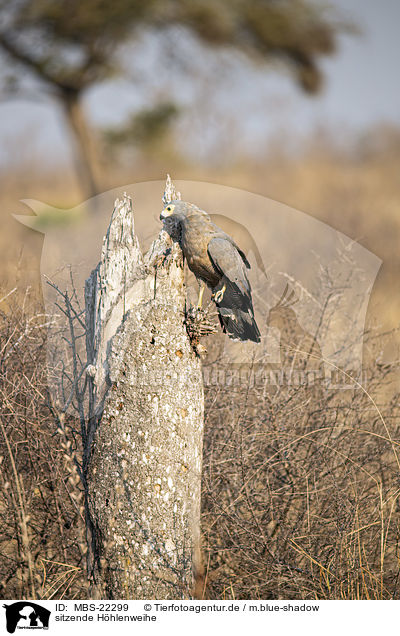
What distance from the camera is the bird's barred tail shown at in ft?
6.77

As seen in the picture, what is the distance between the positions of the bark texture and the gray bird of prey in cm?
8

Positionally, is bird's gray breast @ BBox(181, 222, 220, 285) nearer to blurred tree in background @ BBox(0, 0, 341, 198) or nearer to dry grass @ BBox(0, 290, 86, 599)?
dry grass @ BBox(0, 290, 86, 599)

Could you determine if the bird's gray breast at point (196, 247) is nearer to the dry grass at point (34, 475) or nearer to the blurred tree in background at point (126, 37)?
the dry grass at point (34, 475)

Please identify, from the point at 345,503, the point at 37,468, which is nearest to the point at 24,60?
the point at 37,468

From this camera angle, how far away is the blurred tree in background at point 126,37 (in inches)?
363

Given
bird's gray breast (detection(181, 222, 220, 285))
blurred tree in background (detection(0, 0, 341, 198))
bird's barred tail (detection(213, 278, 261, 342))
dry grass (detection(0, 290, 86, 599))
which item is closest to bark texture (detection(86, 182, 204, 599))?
bird's gray breast (detection(181, 222, 220, 285))

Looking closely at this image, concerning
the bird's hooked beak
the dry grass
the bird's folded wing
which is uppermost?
the bird's hooked beak

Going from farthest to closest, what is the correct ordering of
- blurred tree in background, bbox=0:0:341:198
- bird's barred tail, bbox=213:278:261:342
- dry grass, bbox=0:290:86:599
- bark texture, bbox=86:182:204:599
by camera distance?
blurred tree in background, bbox=0:0:341:198 → dry grass, bbox=0:290:86:599 → bird's barred tail, bbox=213:278:261:342 → bark texture, bbox=86:182:204:599

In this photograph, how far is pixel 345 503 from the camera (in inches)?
102
